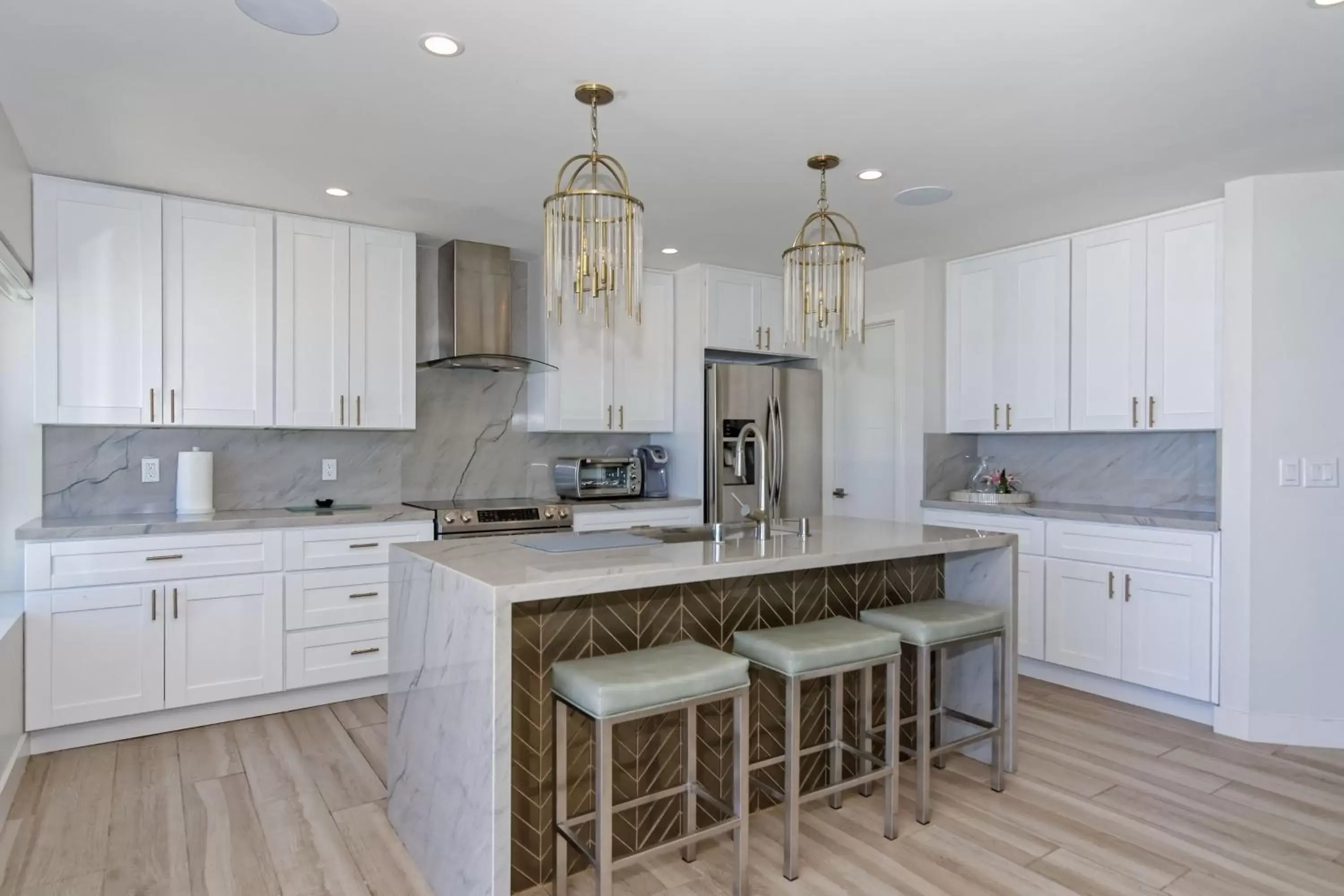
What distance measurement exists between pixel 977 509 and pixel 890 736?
2258 millimetres

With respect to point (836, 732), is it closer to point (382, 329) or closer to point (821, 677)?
point (821, 677)

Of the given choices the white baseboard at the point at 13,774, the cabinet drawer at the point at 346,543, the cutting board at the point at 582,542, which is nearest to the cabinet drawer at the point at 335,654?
the cabinet drawer at the point at 346,543

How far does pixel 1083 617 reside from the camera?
387 cm

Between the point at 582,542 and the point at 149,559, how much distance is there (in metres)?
2.02

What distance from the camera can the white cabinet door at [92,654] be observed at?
9.77 feet

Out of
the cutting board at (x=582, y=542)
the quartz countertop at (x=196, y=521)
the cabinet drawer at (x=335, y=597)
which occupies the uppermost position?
the cutting board at (x=582, y=542)

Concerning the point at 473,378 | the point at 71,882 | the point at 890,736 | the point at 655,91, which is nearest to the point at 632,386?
the point at 473,378

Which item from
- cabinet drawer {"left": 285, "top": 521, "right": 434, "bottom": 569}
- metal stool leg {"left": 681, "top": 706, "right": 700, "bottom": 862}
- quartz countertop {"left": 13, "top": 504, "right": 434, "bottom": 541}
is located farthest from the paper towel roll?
metal stool leg {"left": 681, "top": 706, "right": 700, "bottom": 862}

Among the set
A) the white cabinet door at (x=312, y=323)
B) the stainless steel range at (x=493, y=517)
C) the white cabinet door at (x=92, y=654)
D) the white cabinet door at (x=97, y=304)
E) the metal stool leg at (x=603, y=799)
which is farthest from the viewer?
the stainless steel range at (x=493, y=517)

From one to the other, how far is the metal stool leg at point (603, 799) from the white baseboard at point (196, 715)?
7.53 ft

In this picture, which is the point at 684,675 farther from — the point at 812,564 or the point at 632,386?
the point at 632,386

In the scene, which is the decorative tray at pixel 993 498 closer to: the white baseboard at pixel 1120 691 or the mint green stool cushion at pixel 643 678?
the white baseboard at pixel 1120 691

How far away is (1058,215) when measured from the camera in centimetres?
378

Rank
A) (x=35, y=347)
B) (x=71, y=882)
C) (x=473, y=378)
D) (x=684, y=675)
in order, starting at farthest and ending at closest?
(x=473, y=378) < (x=35, y=347) < (x=71, y=882) < (x=684, y=675)
